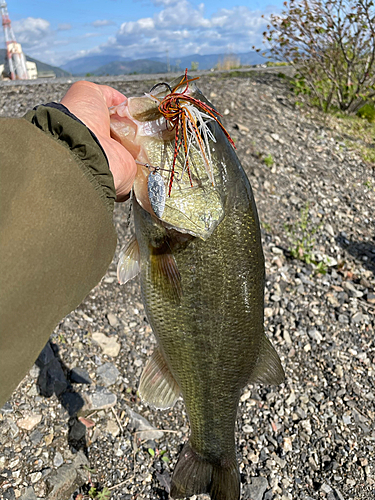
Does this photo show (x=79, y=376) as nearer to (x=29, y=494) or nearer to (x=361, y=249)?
(x=29, y=494)

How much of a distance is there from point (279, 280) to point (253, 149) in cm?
292

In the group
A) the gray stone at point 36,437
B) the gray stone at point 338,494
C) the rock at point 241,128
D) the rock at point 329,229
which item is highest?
the rock at point 241,128

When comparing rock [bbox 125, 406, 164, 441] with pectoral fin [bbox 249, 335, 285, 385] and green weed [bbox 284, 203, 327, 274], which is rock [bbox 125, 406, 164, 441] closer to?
pectoral fin [bbox 249, 335, 285, 385]

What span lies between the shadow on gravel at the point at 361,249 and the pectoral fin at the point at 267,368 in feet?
12.9

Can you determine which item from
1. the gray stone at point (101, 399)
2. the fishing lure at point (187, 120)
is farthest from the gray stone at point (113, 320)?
the fishing lure at point (187, 120)

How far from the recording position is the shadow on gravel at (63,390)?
10.3ft

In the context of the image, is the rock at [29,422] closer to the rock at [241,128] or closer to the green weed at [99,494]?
the green weed at [99,494]

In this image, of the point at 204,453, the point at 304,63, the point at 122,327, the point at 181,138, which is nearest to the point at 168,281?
the point at 181,138

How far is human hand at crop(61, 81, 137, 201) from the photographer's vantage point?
1.70 metres

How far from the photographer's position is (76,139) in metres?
1.44

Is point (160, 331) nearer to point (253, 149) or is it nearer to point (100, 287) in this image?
point (100, 287)

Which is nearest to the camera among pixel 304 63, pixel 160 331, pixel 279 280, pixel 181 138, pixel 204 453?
pixel 181 138

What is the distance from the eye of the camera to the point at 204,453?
93.0 inches

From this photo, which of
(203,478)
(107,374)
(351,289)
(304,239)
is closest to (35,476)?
(107,374)
